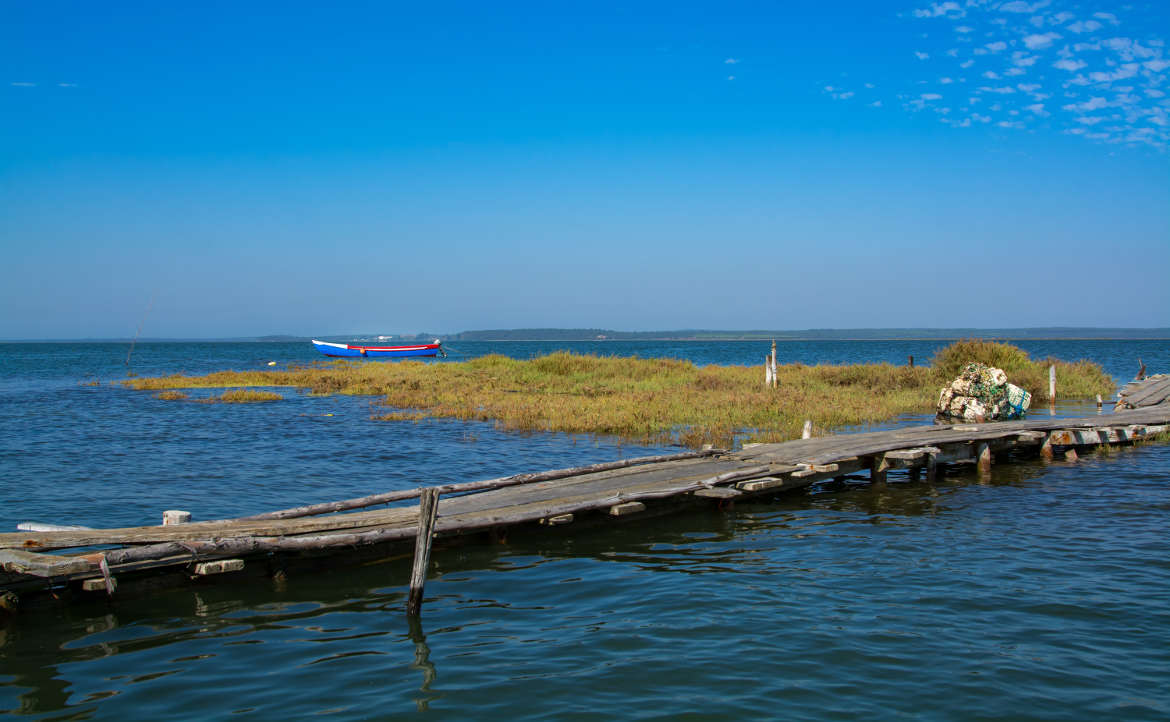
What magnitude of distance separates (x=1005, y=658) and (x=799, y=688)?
2.10 metres

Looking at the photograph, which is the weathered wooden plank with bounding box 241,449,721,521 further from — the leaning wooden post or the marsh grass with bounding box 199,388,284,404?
the marsh grass with bounding box 199,388,284,404

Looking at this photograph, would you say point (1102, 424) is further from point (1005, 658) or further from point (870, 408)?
point (1005, 658)

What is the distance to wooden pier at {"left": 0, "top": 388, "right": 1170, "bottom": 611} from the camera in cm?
805

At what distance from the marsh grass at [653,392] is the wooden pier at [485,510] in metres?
4.42

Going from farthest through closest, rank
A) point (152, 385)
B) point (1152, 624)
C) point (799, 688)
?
point (152, 385) < point (1152, 624) < point (799, 688)

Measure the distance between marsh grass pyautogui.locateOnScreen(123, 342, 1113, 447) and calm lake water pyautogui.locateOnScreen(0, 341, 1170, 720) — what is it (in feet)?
26.7

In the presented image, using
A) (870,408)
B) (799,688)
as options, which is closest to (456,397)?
(870,408)

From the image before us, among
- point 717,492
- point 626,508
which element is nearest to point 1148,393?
point 717,492

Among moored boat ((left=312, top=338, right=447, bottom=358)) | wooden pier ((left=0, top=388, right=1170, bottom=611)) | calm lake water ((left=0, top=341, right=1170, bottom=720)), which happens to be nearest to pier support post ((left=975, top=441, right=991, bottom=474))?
wooden pier ((left=0, top=388, right=1170, bottom=611))

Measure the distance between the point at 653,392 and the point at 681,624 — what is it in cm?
2214

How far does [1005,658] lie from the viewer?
24.0 ft

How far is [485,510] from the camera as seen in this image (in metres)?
11.1

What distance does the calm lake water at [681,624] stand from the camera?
656cm

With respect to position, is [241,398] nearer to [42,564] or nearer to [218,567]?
[218,567]
